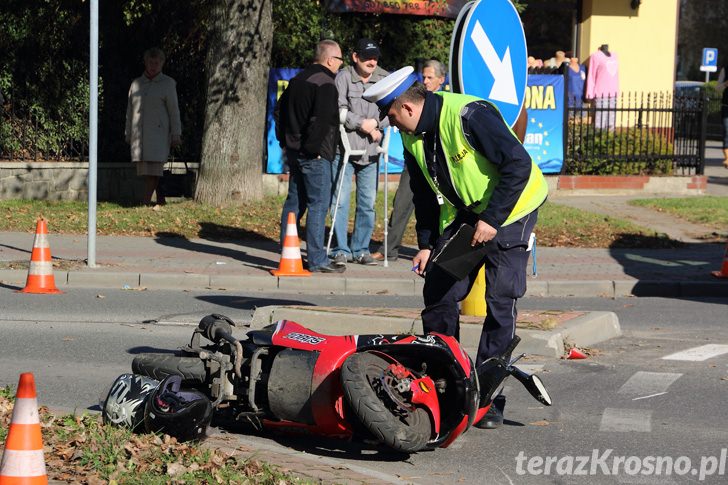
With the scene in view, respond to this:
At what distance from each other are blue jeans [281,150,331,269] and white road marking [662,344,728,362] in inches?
172

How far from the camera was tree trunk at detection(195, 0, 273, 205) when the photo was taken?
16.6 metres

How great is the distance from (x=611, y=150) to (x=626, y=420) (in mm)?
14160

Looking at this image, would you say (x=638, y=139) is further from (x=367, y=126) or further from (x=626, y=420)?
(x=626, y=420)

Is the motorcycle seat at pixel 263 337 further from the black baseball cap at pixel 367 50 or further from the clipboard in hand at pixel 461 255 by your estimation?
the black baseball cap at pixel 367 50

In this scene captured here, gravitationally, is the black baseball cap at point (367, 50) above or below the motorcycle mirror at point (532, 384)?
above

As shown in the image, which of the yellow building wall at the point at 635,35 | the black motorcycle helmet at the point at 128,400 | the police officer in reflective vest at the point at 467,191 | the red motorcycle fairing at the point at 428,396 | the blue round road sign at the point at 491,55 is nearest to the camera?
the red motorcycle fairing at the point at 428,396

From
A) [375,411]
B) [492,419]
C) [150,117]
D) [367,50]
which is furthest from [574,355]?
[150,117]

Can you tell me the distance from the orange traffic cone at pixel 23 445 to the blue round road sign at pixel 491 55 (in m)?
5.24

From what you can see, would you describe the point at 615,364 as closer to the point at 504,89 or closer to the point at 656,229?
the point at 504,89

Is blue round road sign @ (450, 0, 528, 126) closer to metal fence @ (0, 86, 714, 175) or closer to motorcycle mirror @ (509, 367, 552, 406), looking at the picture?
motorcycle mirror @ (509, 367, 552, 406)

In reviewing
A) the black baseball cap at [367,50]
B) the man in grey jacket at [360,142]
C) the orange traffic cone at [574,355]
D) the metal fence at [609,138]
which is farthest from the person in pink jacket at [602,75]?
the orange traffic cone at [574,355]

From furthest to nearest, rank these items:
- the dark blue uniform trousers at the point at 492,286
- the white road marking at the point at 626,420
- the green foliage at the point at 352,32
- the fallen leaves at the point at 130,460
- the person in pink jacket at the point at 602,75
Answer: the person in pink jacket at the point at 602,75 → the green foliage at the point at 352,32 → the white road marking at the point at 626,420 → the dark blue uniform trousers at the point at 492,286 → the fallen leaves at the point at 130,460

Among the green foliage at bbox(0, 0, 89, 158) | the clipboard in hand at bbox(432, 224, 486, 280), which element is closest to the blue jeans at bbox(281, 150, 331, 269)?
the clipboard in hand at bbox(432, 224, 486, 280)

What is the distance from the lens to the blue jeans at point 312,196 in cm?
1219
